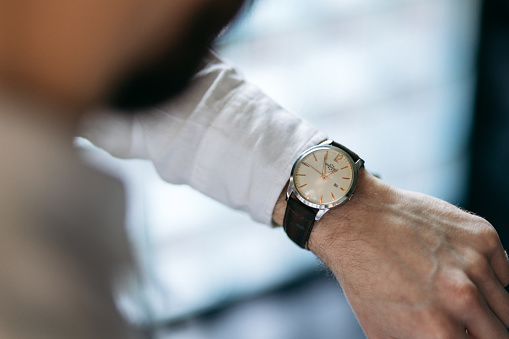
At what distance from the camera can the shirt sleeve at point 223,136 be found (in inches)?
29.0

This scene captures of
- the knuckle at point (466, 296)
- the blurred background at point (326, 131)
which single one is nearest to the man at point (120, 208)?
the knuckle at point (466, 296)

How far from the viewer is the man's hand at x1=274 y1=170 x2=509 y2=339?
608mm

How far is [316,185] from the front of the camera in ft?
2.31

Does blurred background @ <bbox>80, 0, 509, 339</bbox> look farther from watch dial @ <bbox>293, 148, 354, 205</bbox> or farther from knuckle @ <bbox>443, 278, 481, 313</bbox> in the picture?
knuckle @ <bbox>443, 278, 481, 313</bbox>

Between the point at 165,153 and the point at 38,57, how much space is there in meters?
0.33

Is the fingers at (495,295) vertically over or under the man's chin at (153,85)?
under

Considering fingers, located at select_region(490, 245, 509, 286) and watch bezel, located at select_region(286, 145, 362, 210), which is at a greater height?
watch bezel, located at select_region(286, 145, 362, 210)

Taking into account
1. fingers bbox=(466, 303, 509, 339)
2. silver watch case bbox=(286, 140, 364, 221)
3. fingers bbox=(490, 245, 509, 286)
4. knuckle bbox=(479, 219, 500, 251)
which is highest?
silver watch case bbox=(286, 140, 364, 221)

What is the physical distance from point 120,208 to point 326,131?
4.18 feet

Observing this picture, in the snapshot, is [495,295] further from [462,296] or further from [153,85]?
[153,85]

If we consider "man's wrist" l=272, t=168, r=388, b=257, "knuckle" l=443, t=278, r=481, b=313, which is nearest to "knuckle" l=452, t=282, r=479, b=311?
"knuckle" l=443, t=278, r=481, b=313

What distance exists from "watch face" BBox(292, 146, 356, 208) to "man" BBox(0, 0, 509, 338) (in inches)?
0.4

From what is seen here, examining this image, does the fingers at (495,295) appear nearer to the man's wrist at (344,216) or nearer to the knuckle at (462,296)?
the knuckle at (462,296)

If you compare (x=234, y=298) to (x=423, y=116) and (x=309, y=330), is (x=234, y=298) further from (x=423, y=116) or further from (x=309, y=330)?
(x=423, y=116)
